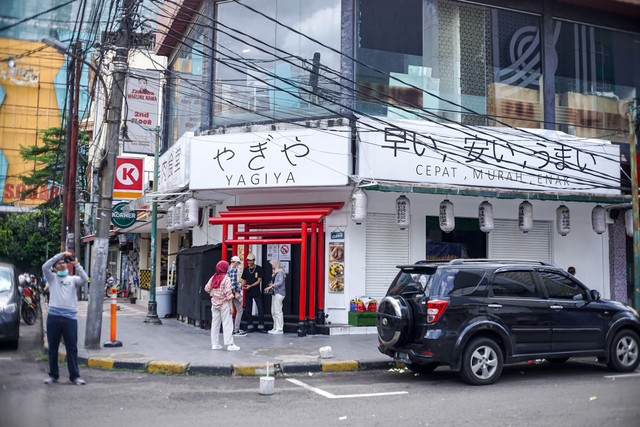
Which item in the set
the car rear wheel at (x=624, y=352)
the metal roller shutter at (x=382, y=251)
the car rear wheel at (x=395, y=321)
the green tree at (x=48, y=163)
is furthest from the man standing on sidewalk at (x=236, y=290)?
the green tree at (x=48, y=163)

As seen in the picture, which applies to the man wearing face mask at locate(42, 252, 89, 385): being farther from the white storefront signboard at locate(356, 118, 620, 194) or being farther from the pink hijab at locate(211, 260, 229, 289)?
the white storefront signboard at locate(356, 118, 620, 194)

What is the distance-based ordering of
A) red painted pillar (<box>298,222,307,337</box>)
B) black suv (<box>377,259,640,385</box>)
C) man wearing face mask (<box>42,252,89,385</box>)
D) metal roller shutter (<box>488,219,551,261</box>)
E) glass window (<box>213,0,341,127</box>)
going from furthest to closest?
metal roller shutter (<box>488,219,551,261</box>) < glass window (<box>213,0,341,127</box>) < red painted pillar (<box>298,222,307,337</box>) < black suv (<box>377,259,640,385</box>) < man wearing face mask (<box>42,252,89,385</box>)

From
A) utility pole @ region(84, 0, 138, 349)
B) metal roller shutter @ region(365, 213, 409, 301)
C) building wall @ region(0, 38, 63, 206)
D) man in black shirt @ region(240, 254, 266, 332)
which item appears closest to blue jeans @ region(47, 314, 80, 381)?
utility pole @ region(84, 0, 138, 349)

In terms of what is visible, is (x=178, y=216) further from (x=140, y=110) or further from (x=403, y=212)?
(x=403, y=212)

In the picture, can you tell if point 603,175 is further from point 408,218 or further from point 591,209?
point 408,218

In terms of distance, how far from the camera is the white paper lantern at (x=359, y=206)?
14469 millimetres

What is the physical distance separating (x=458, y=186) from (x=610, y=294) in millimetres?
6764

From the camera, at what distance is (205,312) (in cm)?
1603

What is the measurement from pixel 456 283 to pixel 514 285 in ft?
3.53

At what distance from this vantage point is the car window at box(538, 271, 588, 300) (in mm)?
10207

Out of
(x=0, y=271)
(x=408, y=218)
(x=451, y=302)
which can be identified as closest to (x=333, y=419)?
(x=451, y=302)

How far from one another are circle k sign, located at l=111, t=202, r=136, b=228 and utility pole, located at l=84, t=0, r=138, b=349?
415 centimetres

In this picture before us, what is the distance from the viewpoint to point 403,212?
15086mm

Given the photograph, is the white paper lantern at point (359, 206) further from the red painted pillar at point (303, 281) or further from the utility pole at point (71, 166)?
the utility pole at point (71, 166)
